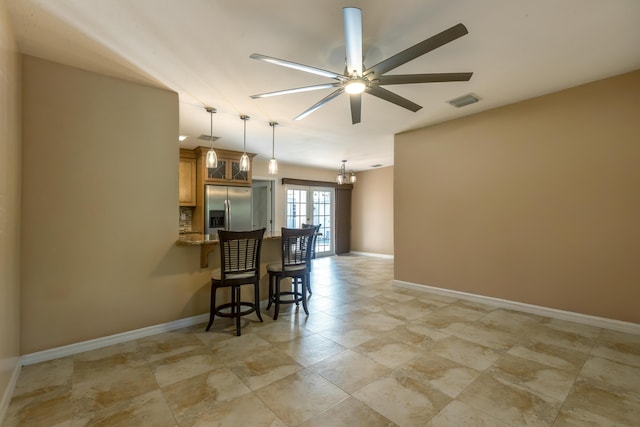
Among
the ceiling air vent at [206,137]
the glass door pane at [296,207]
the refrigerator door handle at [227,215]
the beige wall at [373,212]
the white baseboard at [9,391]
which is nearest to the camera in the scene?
the white baseboard at [9,391]

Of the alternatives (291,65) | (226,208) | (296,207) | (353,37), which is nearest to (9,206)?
(291,65)

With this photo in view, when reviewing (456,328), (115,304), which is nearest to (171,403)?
(115,304)

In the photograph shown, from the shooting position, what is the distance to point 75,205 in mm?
2531

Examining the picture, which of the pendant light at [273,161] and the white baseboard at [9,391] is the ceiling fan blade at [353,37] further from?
the white baseboard at [9,391]

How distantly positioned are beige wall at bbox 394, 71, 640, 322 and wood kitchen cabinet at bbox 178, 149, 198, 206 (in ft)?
13.3

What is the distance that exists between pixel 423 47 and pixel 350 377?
2317mm

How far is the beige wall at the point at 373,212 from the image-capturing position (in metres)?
7.74

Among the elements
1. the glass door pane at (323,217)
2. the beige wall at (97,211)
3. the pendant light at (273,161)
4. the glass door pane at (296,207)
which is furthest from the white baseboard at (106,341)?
the glass door pane at (323,217)

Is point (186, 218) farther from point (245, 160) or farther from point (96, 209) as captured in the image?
point (96, 209)

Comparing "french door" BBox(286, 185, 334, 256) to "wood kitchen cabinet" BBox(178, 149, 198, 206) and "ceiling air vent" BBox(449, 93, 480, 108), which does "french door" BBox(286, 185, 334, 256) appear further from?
"ceiling air vent" BBox(449, 93, 480, 108)

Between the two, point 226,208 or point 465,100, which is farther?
point 226,208

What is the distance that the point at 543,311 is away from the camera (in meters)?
3.34

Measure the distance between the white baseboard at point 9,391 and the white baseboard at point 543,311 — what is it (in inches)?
176

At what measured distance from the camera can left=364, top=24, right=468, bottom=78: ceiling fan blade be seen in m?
1.57
